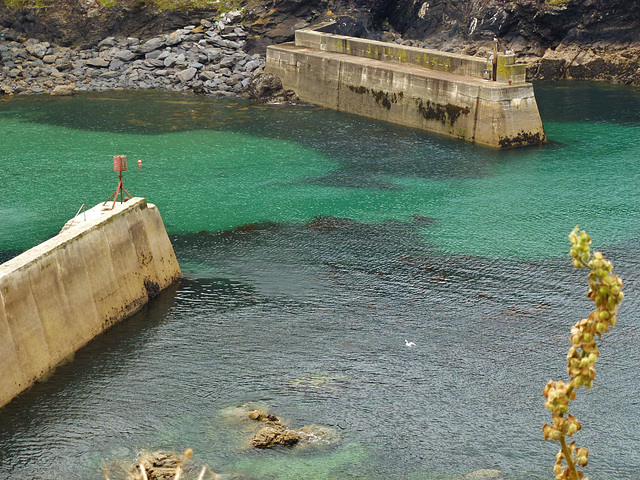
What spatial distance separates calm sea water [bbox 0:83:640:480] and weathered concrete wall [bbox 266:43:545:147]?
1.33 m

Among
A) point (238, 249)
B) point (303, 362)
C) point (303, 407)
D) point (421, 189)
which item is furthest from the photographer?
point (421, 189)

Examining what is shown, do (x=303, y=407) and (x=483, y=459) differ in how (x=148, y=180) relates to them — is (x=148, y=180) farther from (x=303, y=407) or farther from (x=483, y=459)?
(x=483, y=459)

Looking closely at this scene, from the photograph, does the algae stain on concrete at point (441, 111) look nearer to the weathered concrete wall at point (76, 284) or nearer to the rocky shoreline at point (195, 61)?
the rocky shoreline at point (195, 61)

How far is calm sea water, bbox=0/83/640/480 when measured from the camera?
1634 centimetres

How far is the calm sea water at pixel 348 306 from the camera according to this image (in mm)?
16344

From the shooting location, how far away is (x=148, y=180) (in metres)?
35.8

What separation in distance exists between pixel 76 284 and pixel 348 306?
7.42 metres

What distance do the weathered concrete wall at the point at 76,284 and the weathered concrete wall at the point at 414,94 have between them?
2184 cm

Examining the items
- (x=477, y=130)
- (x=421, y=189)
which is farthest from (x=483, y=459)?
(x=477, y=130)

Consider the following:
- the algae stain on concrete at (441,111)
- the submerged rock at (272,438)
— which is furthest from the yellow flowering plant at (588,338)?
the algae stain on concrete at (441,111)

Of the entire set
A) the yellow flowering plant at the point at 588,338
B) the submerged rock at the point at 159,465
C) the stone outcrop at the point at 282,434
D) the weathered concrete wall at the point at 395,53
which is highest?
the yellow flowering plant at the point at 588,338

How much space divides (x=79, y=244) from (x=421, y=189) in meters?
17.4

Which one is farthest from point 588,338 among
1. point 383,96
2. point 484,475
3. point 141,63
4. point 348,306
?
point 141,63

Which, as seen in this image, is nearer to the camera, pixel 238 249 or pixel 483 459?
pixel 483 459
